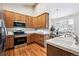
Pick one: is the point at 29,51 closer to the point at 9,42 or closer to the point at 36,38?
the point at 36,38

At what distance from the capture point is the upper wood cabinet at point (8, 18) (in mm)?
1188

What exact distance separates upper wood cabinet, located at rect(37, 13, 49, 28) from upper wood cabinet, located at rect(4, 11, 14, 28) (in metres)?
0.45

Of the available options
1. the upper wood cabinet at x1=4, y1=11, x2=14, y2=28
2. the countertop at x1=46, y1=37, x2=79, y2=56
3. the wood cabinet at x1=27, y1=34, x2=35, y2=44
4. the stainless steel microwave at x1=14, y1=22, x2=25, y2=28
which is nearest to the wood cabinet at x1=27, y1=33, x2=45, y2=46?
the wood cabinet at x1=27, y1=34, x2=35, y2=44

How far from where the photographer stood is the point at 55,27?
48.9 inches

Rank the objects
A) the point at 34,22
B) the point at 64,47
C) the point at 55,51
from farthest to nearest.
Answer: the point at 34,22 < the point at 55,51 < the point at 64,47

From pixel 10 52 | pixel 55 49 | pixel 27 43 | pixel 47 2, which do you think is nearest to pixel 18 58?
pixel 10 52

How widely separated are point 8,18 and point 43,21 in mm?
580

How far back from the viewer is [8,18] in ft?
3.94

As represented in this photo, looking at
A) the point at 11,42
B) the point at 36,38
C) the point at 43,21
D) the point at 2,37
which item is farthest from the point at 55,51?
the point at 2,37

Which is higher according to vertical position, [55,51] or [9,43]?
[9,43]

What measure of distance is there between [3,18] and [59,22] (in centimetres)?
93

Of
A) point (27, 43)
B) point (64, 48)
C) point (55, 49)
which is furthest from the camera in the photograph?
point (27, 43)

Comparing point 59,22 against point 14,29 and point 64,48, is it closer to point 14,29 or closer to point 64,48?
point 64,48

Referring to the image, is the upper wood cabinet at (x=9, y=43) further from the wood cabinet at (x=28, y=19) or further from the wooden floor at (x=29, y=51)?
the wood cabinet at (x=28, y=19)
